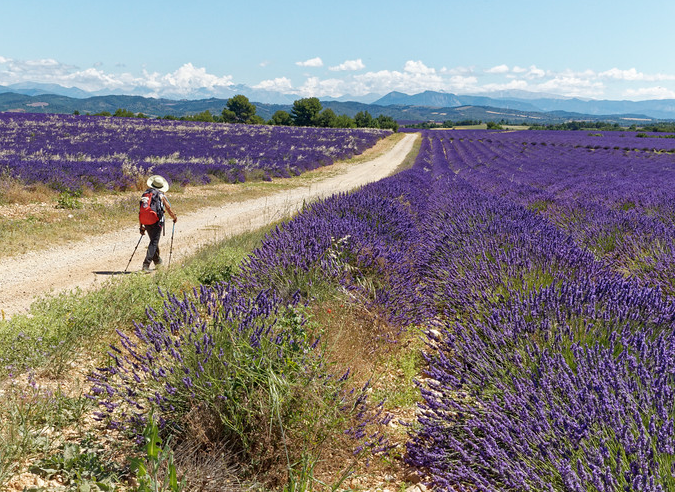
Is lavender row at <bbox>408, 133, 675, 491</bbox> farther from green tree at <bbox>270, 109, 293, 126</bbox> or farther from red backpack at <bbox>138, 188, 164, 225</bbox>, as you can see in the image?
green tree at <bbox>270, 109, 293, 126</bbox>

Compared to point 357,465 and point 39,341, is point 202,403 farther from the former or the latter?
point 39,341

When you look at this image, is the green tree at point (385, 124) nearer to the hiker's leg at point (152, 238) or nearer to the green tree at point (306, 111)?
the green tree at point (306, 111)

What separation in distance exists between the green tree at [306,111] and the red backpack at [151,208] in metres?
62.9

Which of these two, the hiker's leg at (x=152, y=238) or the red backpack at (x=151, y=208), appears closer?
the red backpack at (x=151, y=208)

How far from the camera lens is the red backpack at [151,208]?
6.45m

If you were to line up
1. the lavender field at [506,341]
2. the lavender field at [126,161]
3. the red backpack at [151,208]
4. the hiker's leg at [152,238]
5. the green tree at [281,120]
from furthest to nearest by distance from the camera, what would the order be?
the green tree at [281,120]
the lavender field at [126,161]
the hiker's leg at [152,238]
the red backpack at [151,208]
the lavender field at [506,341]

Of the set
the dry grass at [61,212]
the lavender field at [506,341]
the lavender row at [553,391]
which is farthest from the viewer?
the dry grass at [61,212]

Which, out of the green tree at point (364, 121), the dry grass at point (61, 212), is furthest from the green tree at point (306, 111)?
the dry grass at point (61, 212)

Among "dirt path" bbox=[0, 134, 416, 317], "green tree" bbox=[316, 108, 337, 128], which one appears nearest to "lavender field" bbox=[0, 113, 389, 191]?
"dirt path" bbox=[0, 134, 416, 317]

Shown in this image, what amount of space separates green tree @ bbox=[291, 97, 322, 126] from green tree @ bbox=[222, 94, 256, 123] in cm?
712

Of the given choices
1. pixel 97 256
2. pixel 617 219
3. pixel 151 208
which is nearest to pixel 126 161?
pixel 97 256

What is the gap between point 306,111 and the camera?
67.2 metres

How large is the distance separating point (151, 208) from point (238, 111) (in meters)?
66.4

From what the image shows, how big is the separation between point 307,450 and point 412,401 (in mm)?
1108
